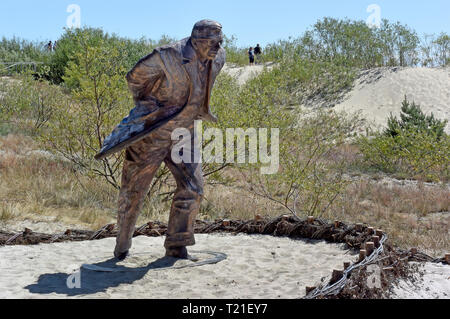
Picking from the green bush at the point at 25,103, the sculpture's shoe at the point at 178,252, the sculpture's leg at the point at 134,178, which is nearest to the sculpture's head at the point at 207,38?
the sculpture's leg at the point at 134,178

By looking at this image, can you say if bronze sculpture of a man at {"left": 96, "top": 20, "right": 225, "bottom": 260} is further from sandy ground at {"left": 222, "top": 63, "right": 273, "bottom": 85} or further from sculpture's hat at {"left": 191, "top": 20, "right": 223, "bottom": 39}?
sandy ground at {"left": 222, "top": 63, "right": 273, "bottom": 85}

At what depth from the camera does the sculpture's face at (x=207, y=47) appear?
15.4ft

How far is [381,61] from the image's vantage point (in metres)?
28.1

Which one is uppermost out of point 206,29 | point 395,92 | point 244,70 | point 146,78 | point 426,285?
point 244,70

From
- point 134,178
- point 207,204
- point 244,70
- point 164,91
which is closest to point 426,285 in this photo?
point 134,178

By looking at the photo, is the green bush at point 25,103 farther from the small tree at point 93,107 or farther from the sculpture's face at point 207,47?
the sculpture's face at point 207,47

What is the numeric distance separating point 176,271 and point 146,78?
1.68 metres

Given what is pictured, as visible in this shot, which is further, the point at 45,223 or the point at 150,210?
the point at 150,210

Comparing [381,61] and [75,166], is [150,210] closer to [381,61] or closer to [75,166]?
[75,166]

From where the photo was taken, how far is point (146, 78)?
15.5ft

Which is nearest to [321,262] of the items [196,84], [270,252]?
[270,252]

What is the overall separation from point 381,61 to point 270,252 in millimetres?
24445

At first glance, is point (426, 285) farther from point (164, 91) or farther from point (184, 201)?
point (164, 91)
